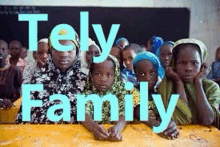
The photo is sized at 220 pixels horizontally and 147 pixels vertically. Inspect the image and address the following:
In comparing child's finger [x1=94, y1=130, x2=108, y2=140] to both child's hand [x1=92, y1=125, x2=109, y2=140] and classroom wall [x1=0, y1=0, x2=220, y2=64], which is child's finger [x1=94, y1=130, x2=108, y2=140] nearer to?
child's hand [x1=92, y1=125, x2=109, y2=140]

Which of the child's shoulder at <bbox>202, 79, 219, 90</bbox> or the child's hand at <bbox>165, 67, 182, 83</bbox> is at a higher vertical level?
the child's hand at <bbox>165, 67, 182, 83</bbox>

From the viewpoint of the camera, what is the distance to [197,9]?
1612mm

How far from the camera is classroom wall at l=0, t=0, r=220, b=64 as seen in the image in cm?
159

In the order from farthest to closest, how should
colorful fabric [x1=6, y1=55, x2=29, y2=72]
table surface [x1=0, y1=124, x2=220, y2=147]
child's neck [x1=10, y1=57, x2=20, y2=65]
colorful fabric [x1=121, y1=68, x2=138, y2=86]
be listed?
1. child's neck [x1=10, y1=57, x2=20, y2=65]
2. colorful fabric [x1=6, y1=55, x2=29, y2=72]
3. colorful fabric [x1=121, y1=68, x2=138, y2=86]
4. table surface [x1=0, y1=124, x2=220, y2=147]

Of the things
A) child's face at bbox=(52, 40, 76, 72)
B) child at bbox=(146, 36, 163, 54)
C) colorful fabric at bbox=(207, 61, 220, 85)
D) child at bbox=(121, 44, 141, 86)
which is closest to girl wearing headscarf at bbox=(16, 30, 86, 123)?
child's face at bbox=(52, 40, 76, 72)

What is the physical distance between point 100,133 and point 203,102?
546 millimetres

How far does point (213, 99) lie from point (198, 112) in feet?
0.33

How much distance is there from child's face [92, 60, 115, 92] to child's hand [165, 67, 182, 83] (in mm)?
291

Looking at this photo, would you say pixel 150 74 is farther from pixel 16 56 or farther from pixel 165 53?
pixel 16 56

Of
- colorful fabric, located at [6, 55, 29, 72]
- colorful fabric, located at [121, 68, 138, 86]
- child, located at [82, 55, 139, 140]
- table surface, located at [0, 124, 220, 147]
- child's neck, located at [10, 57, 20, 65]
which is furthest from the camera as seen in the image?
child's neck, located at [10, 57, 20, 65]

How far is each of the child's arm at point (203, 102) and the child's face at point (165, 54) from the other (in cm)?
19

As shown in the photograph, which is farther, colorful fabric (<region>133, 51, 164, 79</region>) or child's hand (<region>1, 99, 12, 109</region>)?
child's hand (<region>1, 99, 12, 109</region>)

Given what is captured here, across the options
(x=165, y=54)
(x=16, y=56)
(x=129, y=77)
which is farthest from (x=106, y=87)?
(x=16, y=56)

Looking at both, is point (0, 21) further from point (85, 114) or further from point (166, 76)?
point (166, 76)
